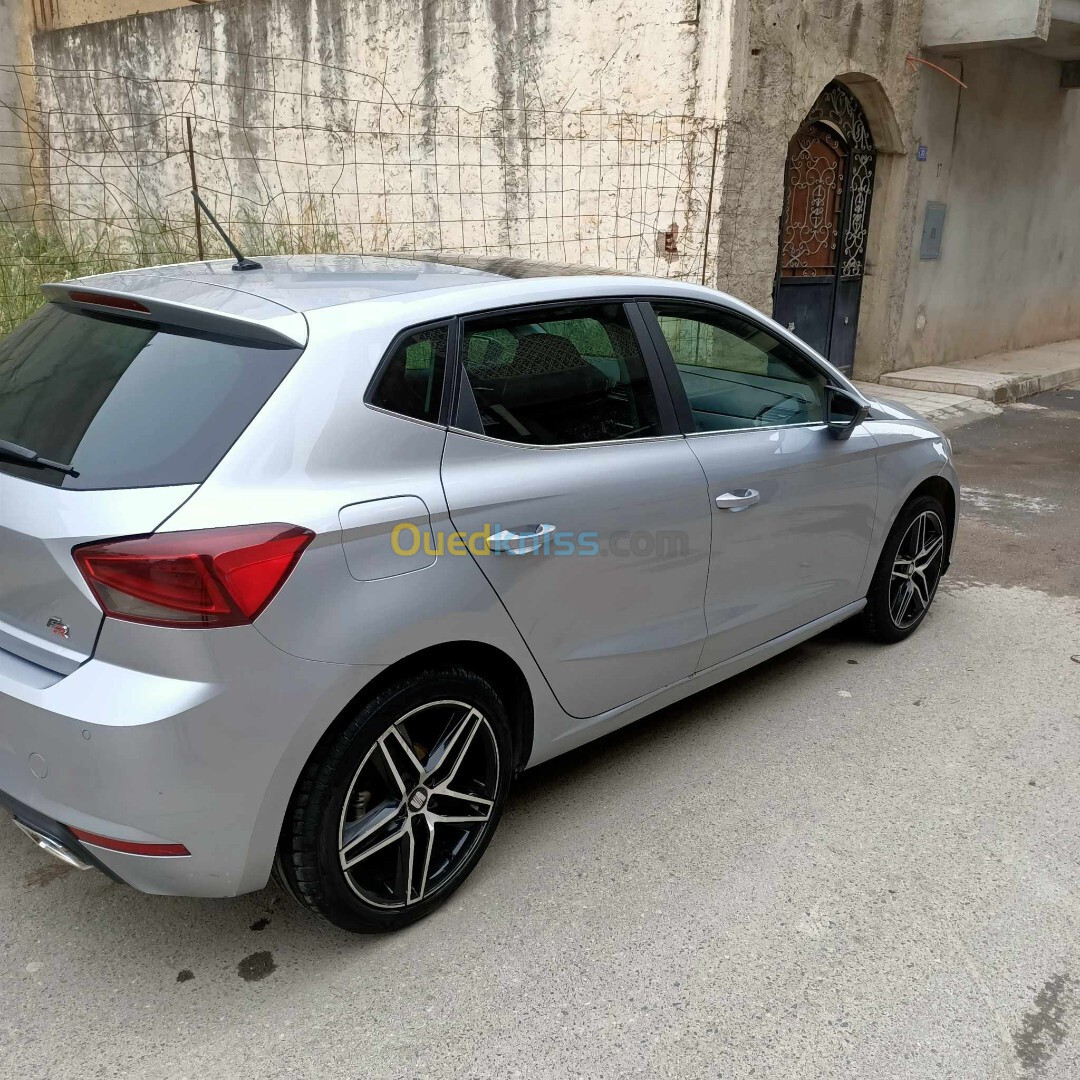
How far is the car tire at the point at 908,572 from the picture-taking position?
4375 mm

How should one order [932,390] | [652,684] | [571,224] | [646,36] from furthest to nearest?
[932,390] < [571,224] < [646,36] < [652,684]

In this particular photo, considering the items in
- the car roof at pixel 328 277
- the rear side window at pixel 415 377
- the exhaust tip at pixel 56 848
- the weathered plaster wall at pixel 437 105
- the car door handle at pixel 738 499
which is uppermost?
the weathered plaster wall at pixel 437 105

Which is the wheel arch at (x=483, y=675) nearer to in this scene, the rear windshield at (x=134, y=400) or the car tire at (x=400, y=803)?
the car tire at (x=400, y=803)

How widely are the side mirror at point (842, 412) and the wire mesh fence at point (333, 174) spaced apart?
12.9ft

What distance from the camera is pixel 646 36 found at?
7883 millimetres

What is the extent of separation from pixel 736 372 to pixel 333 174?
7530 mm

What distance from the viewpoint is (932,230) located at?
36.8 ft

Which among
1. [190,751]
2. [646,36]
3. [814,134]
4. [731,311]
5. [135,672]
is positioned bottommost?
[190,751]

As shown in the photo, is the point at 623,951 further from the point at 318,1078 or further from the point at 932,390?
the point at 932,390

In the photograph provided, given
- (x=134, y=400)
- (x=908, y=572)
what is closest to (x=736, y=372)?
(x=908, y=572)

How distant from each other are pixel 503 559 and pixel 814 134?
27.3ft

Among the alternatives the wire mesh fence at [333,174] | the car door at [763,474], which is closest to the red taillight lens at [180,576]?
the car door at [763,474]

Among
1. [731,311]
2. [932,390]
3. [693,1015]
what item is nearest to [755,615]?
[731,311]

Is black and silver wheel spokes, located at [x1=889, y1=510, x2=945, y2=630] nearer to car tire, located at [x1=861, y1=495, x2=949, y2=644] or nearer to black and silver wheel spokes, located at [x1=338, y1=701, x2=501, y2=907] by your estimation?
car tire, located at [x1=861, y1=495, x2=949, y2=644]
